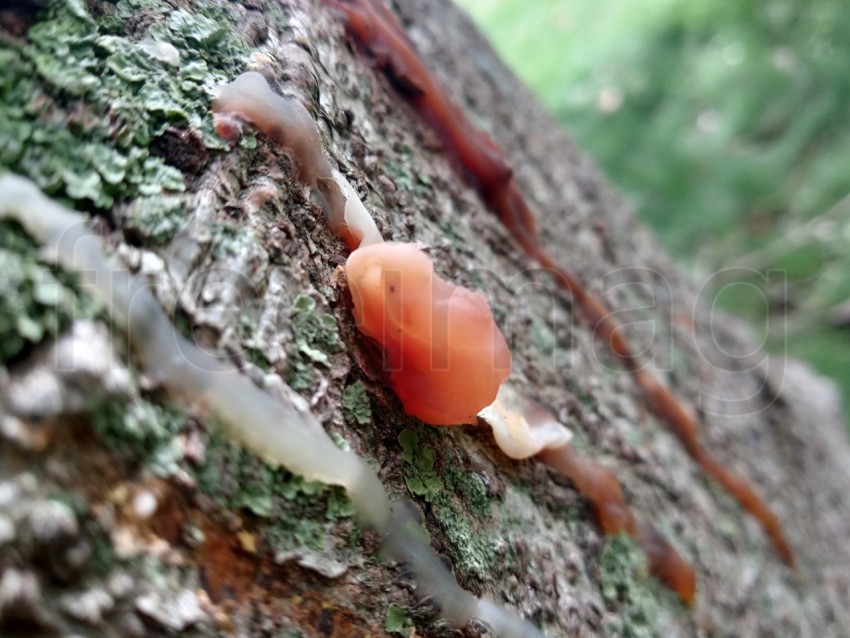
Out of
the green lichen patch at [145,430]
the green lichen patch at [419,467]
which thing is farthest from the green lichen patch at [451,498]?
the green lichen patch at [145,430]

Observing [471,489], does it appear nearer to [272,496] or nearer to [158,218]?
[272,496]

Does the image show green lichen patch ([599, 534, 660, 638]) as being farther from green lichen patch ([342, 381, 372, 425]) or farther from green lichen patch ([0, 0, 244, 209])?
green lichen patch ([0, 0, 244, 209])

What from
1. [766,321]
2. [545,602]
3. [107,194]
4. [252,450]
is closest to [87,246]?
[107,194]

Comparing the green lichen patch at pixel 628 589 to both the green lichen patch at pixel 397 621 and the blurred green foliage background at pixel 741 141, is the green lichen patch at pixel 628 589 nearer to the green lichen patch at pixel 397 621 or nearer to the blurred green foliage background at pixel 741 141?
the green lichen patch at pixel 397 621

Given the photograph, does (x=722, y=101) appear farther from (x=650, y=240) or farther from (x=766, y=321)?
(x=650, y=240)

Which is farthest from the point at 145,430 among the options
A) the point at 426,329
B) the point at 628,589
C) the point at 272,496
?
the point at 628,589

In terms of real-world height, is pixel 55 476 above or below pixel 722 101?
below

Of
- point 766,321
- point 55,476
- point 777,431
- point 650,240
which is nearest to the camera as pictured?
point 55,476

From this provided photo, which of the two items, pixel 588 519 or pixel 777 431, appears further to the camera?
pixel 777 431
